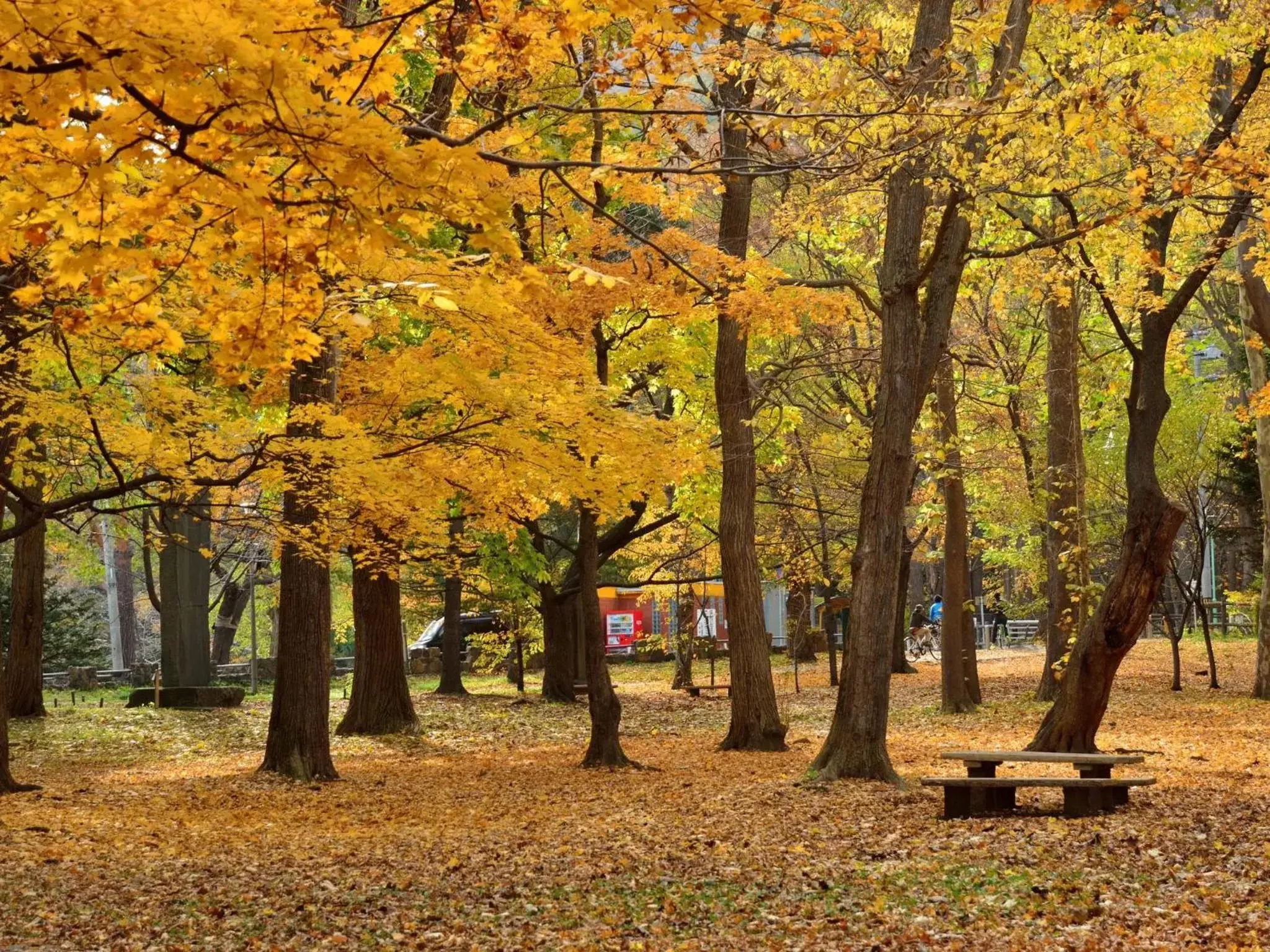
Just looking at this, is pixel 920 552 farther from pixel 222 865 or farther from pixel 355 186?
pixel 355 186

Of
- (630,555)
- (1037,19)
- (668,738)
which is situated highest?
(1037,19)

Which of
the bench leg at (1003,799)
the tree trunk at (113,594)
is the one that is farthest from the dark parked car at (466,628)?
the bench leg at (1003,799)

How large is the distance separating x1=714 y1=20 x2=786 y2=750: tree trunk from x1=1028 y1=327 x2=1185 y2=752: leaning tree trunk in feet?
14.4

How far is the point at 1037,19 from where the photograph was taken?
1334 cm

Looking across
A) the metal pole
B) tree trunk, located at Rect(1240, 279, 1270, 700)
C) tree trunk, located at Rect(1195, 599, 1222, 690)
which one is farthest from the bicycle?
the metal pole

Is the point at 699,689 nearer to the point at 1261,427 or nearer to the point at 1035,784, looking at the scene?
the point at 1261,427

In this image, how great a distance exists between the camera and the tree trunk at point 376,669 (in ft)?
59.5

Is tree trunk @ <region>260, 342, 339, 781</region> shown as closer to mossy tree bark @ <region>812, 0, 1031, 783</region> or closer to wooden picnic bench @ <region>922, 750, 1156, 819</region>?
mossy tree bark @ <region>812, 0, 1031, 783</region>

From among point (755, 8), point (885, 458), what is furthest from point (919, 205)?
point (755, 8)

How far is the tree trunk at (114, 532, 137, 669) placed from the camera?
38.8 metres

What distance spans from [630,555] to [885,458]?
54.5ft

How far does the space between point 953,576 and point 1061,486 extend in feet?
7.93

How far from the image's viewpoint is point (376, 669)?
18328mm

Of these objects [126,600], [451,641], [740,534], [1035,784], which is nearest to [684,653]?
[451,641]
